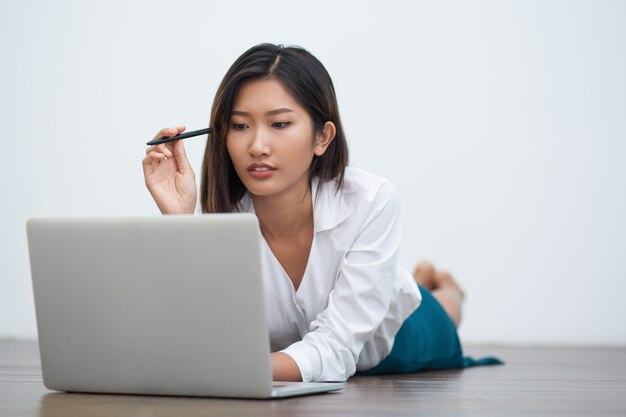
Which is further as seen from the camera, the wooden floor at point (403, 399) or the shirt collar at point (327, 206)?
the shirt collar at point (327, 206)

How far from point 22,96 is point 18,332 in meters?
1.13

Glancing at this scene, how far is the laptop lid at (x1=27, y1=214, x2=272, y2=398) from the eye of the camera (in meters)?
1.50

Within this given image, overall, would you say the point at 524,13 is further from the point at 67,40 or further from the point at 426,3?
the point at 67,40

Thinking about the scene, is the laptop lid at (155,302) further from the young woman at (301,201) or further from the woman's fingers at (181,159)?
the woman's fingers at (181,159)

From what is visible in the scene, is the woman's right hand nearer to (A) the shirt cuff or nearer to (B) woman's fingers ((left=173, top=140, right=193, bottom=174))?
(B) woman's fingers ((left=173, top=140, right=193, bottom=174))

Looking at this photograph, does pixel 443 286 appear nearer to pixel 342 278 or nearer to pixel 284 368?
pixel 342 278

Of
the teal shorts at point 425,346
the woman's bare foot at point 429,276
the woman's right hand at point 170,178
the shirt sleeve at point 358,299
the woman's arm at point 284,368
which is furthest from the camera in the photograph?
the woman's bare foot at point 429,276

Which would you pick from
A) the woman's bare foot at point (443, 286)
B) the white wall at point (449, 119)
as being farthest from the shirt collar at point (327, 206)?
the white wall at point (449, 119)

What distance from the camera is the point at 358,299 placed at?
2.11 meters

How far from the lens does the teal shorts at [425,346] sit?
2574 millimetres

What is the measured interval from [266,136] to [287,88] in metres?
0.12

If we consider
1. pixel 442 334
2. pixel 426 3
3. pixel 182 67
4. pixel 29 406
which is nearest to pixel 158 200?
pixel 29 406

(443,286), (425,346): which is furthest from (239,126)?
(443,286)

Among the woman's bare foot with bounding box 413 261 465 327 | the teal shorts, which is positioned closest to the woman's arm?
the teal shorts
